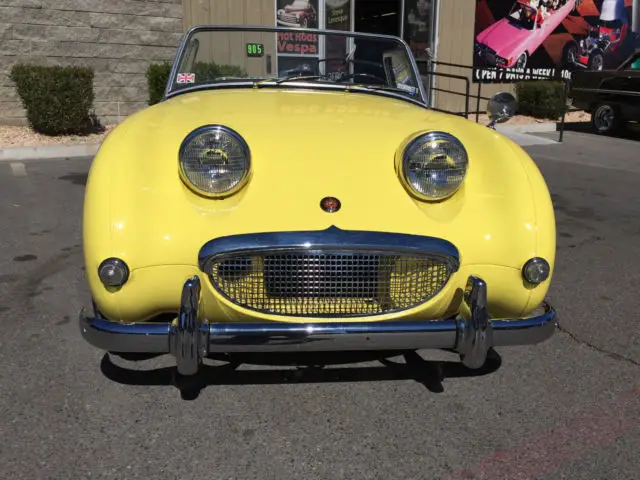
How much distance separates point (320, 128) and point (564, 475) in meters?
1.71

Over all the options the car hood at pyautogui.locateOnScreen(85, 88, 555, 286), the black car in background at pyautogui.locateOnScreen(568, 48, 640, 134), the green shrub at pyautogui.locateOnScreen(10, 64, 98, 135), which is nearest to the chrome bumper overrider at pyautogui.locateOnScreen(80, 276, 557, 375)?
the car hood at pyautogui.locateOnScreen(85, 88, 555, 286)

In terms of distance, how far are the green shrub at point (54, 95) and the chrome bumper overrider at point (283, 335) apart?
769cm

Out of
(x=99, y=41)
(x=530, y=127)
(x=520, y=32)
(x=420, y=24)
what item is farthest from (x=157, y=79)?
(x=520, y=32)

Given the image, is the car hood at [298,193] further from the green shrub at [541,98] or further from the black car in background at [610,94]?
the green shrub at [541,98]

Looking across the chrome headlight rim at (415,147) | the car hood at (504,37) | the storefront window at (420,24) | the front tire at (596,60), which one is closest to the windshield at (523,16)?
the car hood at (504,37)

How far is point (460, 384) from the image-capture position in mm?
2691

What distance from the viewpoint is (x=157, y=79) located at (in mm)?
9898

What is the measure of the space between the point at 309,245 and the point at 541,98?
1160 centimetres

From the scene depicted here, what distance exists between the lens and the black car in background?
34.0 feet

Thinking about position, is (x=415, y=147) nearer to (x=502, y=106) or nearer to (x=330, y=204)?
(x=330, y=204)

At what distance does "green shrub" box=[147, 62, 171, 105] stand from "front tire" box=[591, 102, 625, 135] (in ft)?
25.8

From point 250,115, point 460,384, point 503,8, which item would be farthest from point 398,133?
point 503,8

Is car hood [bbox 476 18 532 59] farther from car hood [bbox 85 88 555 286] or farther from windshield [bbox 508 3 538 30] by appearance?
car hood [bbox 85 88 555 286]

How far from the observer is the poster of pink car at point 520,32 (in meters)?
13.3
